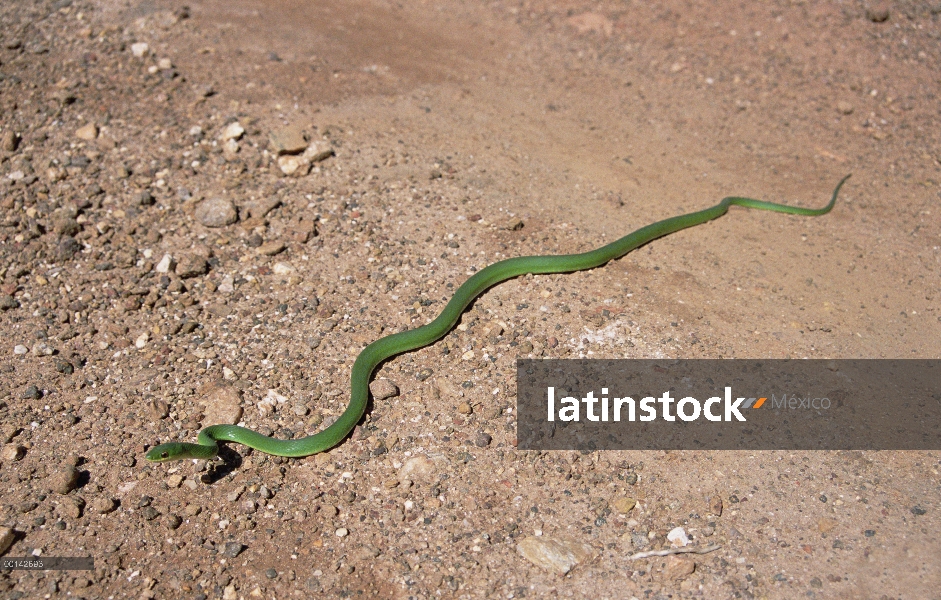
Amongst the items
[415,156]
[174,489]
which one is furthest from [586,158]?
[174,489]

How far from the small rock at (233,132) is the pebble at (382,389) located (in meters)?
4.24

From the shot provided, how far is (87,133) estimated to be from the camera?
8891mm

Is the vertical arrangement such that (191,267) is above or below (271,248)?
below

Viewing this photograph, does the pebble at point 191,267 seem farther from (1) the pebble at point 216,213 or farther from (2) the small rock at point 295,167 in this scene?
(2) the small rock at point 295,167

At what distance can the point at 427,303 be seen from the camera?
7273 millimetres

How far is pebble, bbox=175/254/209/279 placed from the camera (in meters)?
7.48

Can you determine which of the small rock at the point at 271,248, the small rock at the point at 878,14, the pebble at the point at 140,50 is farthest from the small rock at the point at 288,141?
the small rock at the point at 878,14

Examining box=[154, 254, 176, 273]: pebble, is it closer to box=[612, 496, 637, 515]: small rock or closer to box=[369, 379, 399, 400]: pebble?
box=[369, 379, 399, 400]: pebble

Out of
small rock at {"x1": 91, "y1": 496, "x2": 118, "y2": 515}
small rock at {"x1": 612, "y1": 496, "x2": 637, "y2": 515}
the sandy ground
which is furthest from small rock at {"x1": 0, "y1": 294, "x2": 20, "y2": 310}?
small rock at {"x1": 612, "y1": 496, "x2": 637, "y2": 515}

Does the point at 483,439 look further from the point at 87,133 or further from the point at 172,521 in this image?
the point at 87,133

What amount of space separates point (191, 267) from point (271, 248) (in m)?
0.83

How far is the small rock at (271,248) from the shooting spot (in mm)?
7746

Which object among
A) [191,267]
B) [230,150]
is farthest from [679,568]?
[230,150]

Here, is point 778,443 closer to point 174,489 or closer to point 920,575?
point 920,575
